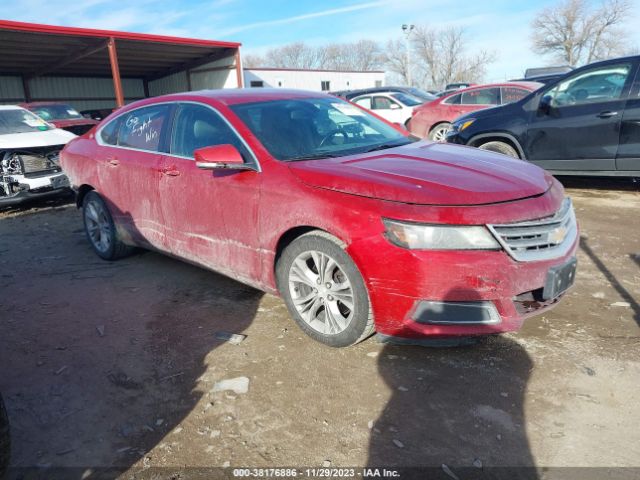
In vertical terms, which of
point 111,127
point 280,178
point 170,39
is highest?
point 170,39

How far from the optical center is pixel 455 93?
11.3 metres

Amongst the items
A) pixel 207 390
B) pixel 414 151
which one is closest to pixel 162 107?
pixel 414 151

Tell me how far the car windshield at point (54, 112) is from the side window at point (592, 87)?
10.7 metres

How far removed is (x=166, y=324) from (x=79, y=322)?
0.70 metres

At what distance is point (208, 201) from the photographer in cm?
369

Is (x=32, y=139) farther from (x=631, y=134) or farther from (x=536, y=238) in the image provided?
(x=631, y=134)

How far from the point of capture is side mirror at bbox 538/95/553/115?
6.70 m

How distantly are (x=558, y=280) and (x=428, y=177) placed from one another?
3.02 feet

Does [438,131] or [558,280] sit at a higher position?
[438,131]

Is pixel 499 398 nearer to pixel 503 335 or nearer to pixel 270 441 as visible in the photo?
pixel 503 335

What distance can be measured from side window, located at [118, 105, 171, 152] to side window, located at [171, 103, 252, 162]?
Result: 19cm

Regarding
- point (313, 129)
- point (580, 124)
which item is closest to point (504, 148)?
point (580, 124)

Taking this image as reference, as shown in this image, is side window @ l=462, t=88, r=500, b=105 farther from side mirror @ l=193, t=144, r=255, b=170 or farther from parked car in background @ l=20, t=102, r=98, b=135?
side mirror @ l=193, t=144, r=255, b=170

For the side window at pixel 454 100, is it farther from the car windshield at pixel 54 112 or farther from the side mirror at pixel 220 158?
the side mirror at pixel 220 158
